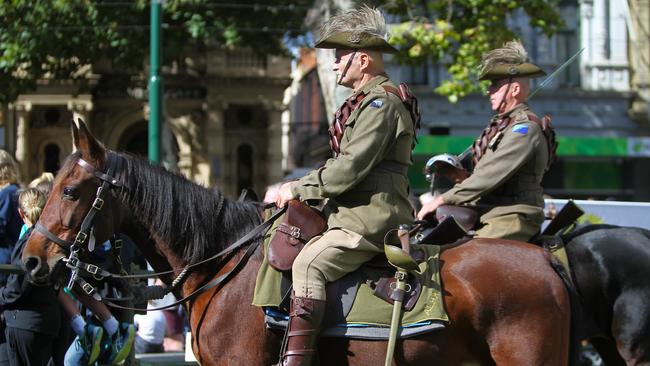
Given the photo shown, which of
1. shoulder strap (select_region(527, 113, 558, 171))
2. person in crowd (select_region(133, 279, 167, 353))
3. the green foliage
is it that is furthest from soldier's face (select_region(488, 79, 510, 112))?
the green foliage

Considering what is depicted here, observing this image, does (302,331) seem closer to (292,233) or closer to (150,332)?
(292,233)

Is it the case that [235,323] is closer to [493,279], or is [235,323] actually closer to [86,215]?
[86,215]

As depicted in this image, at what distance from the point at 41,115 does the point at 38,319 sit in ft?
69.4

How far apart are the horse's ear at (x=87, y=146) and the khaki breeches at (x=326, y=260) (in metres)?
1.26

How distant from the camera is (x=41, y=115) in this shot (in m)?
26.9

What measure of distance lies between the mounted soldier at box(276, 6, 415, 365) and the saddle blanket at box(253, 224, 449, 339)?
0.11m

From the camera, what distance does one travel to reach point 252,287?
198 inches

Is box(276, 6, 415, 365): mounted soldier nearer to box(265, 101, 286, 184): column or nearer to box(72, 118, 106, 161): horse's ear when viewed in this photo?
box(72, 118, 106, 161): horse's ear

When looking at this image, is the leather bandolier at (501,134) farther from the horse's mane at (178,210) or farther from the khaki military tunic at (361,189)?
the horse's mane at (178,210)

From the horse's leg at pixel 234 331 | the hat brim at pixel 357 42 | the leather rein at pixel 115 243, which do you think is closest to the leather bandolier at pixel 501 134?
the hat brim at pixel 357 42

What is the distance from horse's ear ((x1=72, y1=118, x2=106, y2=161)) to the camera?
499 centimetres

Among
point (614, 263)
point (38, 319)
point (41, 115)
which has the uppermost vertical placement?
point (41, 115)

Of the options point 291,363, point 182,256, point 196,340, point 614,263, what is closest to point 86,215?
point 182,256

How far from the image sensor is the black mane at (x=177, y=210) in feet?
16.8
